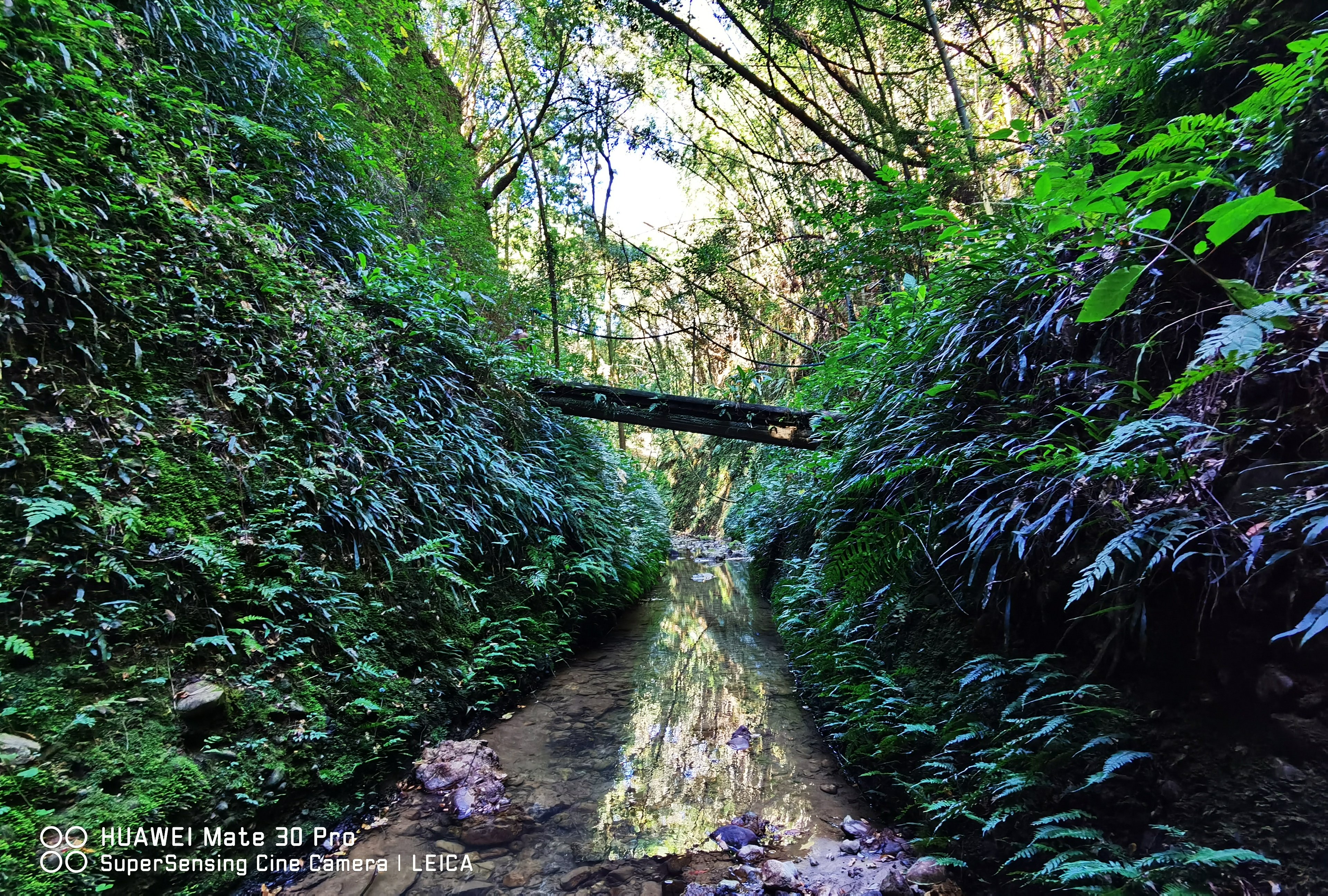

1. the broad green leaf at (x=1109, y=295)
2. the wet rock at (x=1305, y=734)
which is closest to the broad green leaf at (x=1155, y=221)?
the broad green leaf at (x=1109, y=295)

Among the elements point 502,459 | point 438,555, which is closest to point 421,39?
point 502,459

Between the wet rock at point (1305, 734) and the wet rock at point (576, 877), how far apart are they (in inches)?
94.7

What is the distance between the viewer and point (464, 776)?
2.75m

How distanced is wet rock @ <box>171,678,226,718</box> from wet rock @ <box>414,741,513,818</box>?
1107 millimetres

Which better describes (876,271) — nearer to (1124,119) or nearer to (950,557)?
(1124,119)

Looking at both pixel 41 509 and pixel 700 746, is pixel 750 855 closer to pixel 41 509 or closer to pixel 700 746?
pixel 700 746

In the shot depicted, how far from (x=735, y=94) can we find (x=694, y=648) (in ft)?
33.7

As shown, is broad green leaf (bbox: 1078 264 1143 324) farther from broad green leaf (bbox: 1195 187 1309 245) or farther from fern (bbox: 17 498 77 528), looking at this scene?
fern (bbox: 17 498 77 528)

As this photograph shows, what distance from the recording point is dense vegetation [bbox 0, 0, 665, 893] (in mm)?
1837

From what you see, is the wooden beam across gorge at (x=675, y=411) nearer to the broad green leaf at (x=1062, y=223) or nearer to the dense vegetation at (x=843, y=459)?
the dense vegetation at (x=843, y=459)

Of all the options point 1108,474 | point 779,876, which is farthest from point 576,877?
point 1108,474

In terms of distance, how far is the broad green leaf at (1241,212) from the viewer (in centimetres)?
119

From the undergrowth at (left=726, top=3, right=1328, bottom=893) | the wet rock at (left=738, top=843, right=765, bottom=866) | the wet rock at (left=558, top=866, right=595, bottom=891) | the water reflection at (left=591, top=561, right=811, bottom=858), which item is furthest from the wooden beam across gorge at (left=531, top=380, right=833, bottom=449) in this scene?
the wet rock at (left=558, top=866, right=595, bottom=891)

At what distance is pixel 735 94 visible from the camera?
32.4 feet
